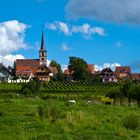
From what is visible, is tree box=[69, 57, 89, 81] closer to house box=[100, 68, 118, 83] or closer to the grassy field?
house box=[100, 68, 118, 83]

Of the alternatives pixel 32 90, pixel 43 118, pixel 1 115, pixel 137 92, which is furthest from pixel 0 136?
pixel 32 90

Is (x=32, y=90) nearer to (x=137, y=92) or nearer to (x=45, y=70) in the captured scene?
(x=137, y=92)

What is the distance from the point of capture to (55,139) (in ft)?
65.6

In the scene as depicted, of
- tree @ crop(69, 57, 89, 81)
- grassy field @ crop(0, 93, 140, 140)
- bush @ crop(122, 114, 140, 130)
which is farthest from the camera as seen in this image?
tree @ crop(69, 57, 89, 81)

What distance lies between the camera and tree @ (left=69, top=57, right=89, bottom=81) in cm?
Result: 17650

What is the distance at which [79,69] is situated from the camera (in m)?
178

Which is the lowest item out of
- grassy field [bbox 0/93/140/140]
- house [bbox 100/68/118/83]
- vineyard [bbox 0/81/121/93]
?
grassy field [bbox 0/93/140/140]

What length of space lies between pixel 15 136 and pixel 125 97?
40.8 meters

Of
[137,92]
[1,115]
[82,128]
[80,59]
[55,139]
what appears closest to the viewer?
[55,139]

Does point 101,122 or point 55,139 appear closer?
point 55,139

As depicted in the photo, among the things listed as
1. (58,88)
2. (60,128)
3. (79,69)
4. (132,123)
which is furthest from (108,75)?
(60,128)

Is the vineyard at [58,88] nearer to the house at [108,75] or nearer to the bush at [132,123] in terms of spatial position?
the house at [108,75]

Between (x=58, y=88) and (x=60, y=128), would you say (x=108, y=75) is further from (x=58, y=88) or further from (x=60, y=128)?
(x=60, y=128)

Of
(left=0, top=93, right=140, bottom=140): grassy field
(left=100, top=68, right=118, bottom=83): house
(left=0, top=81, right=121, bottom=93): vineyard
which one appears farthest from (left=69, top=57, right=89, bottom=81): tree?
(left=0, top=93, right=140, bottom=140): grassy field
